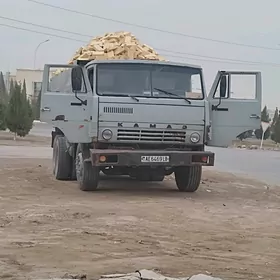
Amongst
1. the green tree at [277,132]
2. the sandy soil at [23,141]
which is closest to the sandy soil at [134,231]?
the sandy soil at [23,141]

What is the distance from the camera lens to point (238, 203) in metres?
12.9

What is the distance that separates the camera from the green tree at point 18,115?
42.2 meters

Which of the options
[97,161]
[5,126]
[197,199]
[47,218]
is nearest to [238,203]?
[197,199]

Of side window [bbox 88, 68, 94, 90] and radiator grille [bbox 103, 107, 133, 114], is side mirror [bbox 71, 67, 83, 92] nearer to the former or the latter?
side window [bbox 88, 68, 94, 90]

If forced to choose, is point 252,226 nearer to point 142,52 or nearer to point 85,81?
point 85,81

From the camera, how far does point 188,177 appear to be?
14.1 m

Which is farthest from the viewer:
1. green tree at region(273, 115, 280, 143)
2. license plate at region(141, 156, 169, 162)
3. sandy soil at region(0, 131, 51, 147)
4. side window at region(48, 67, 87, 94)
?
green tree at region(273, 115, 280, 143)

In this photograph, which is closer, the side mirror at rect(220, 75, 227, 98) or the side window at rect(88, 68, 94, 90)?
the side window at rect(88, 68, 94, 90)

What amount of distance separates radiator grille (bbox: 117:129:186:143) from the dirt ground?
1.16m

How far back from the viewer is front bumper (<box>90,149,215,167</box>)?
12.5 meters

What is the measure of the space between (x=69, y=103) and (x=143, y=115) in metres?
1.64

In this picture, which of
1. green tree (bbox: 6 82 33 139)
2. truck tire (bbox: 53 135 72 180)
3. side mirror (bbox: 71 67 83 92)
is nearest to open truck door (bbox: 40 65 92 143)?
side mirror (bbox: 71 67 83 92)

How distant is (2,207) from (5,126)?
3351cm

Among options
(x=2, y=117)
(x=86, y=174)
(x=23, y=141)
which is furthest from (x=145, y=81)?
(x=2, y=117)
